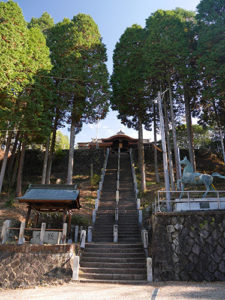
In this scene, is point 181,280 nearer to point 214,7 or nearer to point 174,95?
point 174,95

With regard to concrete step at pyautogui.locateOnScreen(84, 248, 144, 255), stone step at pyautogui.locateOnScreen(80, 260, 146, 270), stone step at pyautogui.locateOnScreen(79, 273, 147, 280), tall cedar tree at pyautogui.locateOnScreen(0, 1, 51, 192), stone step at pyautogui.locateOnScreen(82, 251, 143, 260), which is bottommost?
stone step at pyautogui.locateOnScreen(79, 273, 147, 280)

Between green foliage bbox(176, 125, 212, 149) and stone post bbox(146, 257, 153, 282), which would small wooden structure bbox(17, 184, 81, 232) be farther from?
green foliage bbox(176, 125, 212, 149)

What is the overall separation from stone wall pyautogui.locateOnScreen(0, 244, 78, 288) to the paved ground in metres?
0.56

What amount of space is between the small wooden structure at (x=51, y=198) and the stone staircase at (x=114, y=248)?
229 centimetres

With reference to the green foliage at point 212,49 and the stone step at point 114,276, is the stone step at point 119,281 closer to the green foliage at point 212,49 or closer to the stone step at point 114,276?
the stone step at point 114,276

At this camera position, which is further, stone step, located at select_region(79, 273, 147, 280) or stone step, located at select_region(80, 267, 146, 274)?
stone step, located at select_region(80, 267, 146, 274)

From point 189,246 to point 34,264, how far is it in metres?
6.21

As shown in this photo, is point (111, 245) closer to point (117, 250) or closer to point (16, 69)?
point (117, 250)

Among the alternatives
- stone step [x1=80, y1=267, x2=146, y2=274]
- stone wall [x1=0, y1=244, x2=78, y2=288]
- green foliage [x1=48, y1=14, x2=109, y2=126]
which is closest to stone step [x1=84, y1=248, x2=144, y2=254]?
stone step [x1=80, y1=267, x2=146, y2=274]

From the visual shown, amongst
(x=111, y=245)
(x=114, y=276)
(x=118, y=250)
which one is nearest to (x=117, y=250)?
(x=118, y=250)

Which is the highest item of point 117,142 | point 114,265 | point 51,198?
point 117,142

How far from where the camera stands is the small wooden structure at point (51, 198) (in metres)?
11.0

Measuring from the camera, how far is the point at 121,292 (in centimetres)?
735

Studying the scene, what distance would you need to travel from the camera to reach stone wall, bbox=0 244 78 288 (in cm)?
856
